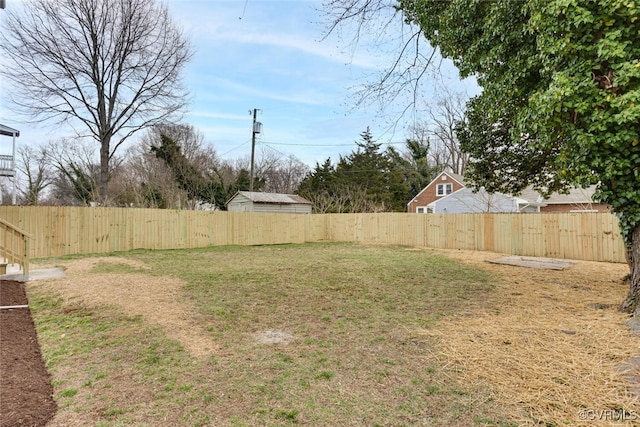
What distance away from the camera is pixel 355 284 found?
19.5 feet

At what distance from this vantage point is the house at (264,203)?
64.3 ft

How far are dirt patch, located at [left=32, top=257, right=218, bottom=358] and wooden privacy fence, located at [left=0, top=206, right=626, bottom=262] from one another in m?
3.02

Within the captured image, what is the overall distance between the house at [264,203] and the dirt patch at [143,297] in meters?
12.4

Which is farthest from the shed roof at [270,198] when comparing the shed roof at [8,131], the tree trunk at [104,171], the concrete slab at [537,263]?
the concrete slab at [537,263]

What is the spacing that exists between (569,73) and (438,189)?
71.2ft

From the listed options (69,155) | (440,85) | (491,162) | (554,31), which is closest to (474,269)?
(491,162)

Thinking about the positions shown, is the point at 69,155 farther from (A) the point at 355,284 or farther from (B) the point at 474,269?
(B) the point at 474,269

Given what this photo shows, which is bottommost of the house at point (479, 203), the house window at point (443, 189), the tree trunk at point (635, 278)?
the tree trunk at point (635, 278)

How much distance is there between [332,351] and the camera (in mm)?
2980

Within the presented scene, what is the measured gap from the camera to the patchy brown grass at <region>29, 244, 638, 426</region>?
2.05 meters

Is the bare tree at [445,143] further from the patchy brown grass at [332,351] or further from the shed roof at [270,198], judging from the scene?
the patchy brown grass at [332,351]

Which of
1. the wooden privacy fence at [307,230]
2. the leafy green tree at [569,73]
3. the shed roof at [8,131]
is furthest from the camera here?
the shed roof at [8,131]

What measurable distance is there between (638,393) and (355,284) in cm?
408

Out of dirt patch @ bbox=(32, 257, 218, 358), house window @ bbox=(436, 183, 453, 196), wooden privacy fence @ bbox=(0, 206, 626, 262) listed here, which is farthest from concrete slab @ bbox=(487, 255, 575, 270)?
house window @ bbox=(436, 183, 453, 196)
